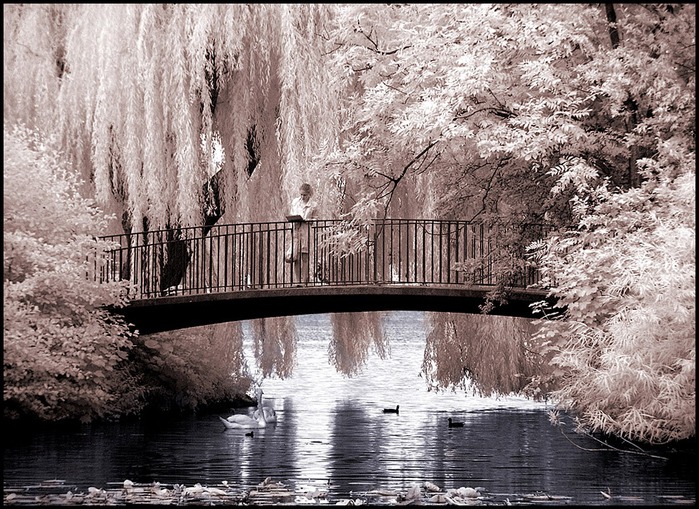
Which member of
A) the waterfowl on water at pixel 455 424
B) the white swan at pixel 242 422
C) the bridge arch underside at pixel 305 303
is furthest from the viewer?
the waterfowl on water at pixel 455 424

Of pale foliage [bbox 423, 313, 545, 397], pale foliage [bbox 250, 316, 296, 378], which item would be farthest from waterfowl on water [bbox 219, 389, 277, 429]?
pale foliage [bbox 423, 313, 545, 397]

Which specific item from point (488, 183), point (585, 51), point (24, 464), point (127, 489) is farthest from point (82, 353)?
point (585, 51)

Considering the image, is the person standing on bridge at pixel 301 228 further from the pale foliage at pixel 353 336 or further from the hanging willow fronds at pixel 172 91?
the pale foliage at pixel 353 336

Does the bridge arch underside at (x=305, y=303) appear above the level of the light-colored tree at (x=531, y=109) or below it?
below

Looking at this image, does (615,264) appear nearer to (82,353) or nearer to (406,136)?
(406,136)

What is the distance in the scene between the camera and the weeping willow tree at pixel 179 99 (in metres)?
16.0

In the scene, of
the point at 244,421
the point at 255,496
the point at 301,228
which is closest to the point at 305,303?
the point at 301,228

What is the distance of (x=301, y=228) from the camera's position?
1680 centimetres

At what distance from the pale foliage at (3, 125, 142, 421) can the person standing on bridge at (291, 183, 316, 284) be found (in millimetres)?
2603

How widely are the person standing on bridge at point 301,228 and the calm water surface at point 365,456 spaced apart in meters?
2.51

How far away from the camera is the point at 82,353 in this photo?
47.7ft

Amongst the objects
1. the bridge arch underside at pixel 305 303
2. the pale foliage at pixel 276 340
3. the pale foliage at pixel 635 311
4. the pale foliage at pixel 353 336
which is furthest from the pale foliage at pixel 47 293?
the pale foliage at pixel 635 311

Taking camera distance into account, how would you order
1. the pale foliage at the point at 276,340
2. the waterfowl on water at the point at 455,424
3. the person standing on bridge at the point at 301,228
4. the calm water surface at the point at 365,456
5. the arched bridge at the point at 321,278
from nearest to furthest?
the calm water surface at the point at 365,456, the arched bridge at the point at 321,278, the person standing on bridge at the point at 301,228, the waterfowl on water at the point at 455,424, the pale foliage at the point at 276,340

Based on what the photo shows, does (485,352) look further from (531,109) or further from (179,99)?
(179,99)
